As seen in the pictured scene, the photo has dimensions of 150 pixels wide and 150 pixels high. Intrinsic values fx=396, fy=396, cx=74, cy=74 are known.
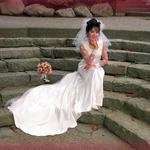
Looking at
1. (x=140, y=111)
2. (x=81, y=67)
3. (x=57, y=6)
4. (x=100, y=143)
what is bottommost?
(x=100, y=143)

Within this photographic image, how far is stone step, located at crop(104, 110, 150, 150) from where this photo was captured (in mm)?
4645

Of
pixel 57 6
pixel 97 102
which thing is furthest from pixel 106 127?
pixel 57 6

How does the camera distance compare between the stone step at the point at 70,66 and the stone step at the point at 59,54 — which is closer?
the stone step at the point at 70,66

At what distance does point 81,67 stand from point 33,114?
98cm

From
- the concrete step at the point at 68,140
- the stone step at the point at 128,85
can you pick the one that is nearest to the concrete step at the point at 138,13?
the stone step at the point at 128,85

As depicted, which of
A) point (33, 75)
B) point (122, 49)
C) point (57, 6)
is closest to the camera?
point (33, 75)

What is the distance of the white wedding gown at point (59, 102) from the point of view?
519 centimetres

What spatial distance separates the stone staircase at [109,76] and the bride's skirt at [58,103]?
14cm

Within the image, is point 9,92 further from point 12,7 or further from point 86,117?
point 12,7

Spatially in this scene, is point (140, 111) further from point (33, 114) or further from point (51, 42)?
point (51, 42)

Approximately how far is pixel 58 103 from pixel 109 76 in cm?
106

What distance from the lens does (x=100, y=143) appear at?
191 inches

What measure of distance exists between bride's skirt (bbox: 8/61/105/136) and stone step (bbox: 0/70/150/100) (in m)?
0.35

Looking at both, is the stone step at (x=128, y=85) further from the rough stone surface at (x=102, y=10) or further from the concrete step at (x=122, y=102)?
the rough stone surface at (x=102, y=10)
